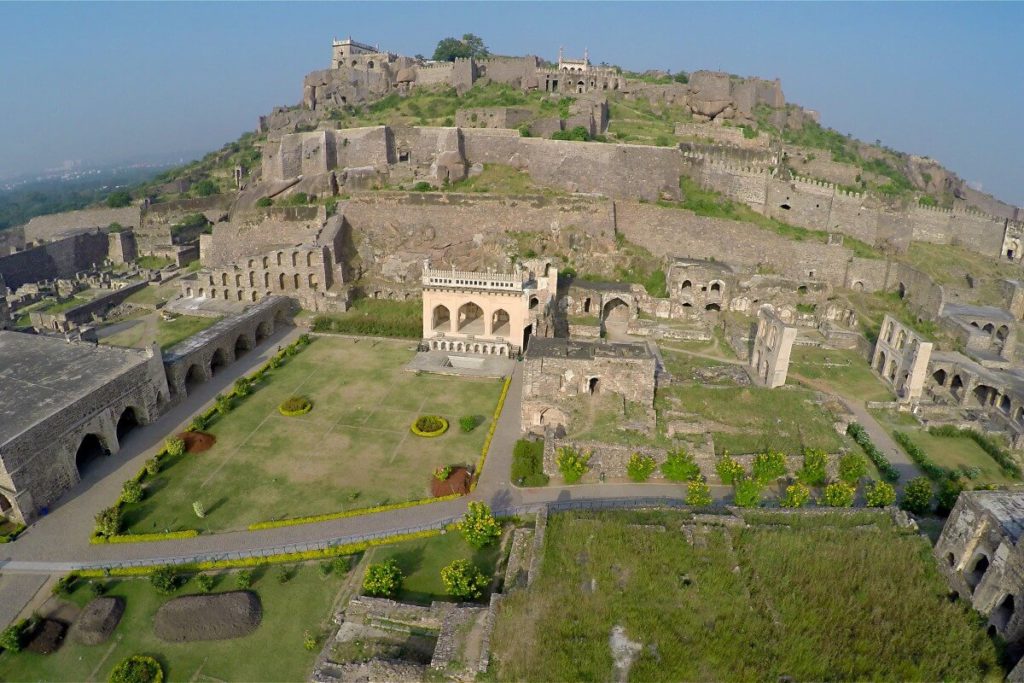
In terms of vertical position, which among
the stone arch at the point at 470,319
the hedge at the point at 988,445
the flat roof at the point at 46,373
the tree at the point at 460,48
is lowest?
the hedge at the point at 988,445

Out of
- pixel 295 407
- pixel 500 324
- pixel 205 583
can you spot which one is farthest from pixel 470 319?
pixel 205 583

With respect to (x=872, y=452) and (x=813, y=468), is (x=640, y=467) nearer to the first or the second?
(x=813, y=468)

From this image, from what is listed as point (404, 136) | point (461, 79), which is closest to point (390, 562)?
point (404, 136)

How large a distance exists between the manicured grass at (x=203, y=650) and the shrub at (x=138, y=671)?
24 centimetres

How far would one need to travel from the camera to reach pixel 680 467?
2120cm

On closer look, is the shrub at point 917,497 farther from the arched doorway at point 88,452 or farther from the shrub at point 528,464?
the arched doorway at point 88,452

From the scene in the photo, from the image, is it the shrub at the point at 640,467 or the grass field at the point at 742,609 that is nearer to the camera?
the grass field at the point at 742,609

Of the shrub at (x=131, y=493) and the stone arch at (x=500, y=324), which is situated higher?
the stone arch at (x=500, y=324)

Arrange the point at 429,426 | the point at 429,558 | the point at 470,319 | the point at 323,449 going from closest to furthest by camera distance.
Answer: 1. the point at 429,558
2. the point at 323,449
3. the point at 429,426
4. the point at 470,319

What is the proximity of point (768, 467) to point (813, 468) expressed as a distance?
5.86 feet

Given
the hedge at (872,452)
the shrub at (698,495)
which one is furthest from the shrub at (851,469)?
the shrub at (698,495)

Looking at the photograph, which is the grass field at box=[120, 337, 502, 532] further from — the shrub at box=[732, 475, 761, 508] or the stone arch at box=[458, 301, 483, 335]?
the shrub at box=[732, 475, 761, 508]

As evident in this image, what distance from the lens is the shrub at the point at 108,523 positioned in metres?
18.5

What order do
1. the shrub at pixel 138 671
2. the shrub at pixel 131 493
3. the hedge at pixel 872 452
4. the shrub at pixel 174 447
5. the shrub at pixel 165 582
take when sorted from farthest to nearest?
the shrub at pixel 174 447 < the hedge at pixel 872 452 < the shrub at pixel 131 493 < the shrub at pixel 165 582 < the shrub at pixel 138 671
